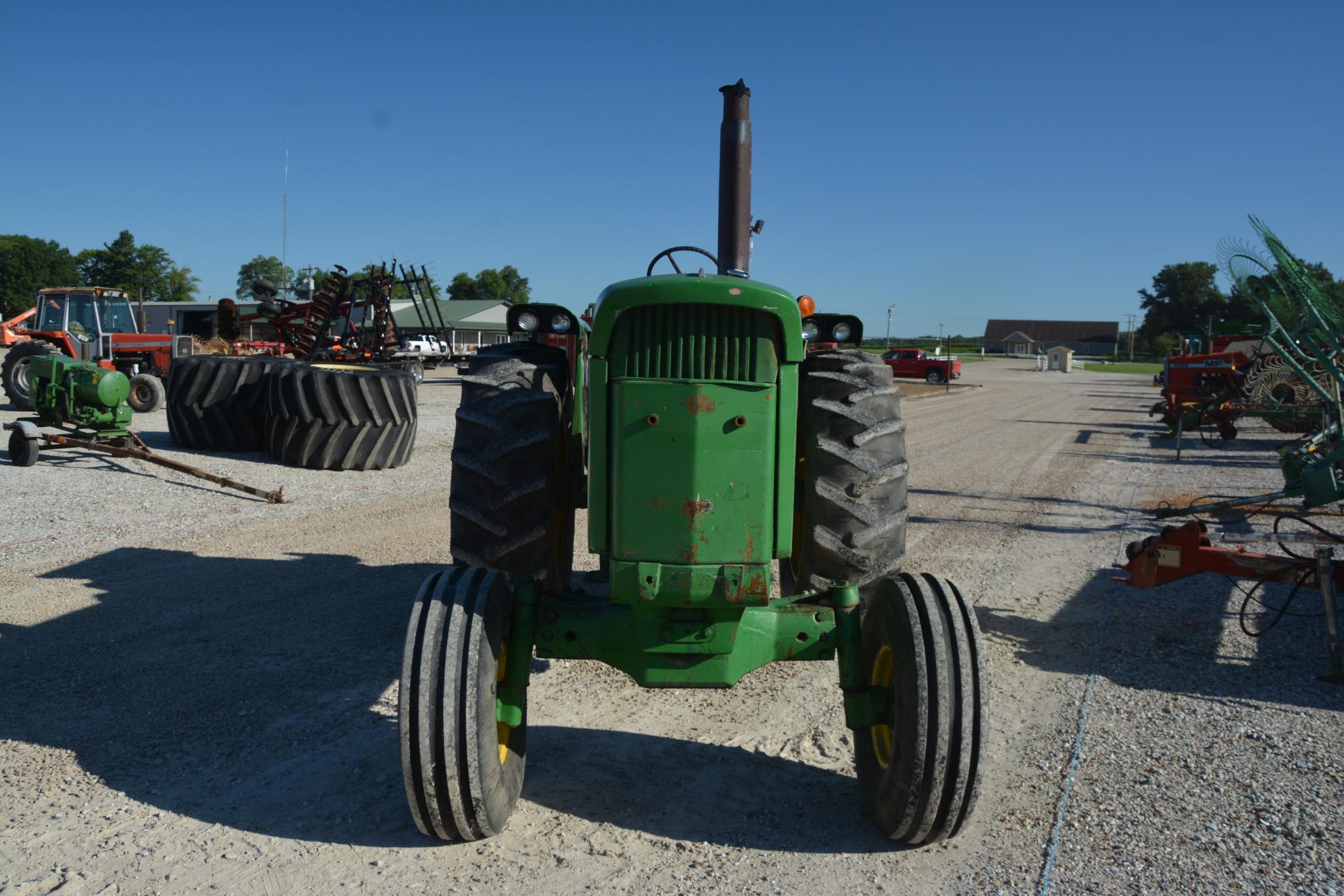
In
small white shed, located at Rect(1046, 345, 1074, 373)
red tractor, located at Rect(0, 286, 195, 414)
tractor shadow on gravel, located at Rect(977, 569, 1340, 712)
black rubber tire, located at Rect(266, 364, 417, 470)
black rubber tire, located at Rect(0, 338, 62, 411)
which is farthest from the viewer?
small white shed, located at Rect(1046, 345, 1074, 373)

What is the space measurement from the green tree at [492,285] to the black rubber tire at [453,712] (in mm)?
92813

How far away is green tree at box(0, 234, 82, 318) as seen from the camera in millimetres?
81688

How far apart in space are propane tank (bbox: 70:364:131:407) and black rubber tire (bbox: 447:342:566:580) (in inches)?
364

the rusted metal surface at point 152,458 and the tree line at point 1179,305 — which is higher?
the tree line at point 1179,305

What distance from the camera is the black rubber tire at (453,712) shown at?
3279 millimetres

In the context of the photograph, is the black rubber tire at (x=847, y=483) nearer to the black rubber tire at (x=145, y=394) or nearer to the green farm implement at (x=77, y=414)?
the green farm implement at (x=77, y=414)

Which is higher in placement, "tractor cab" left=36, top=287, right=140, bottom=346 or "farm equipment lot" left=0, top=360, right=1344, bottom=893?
"tractor cab" left=36, top=287, right=140, bottom=346

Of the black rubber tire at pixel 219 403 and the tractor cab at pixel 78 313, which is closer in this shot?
the black rubber tire at pixel 219 403

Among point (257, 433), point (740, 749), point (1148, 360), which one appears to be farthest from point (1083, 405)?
point (1148, 360)

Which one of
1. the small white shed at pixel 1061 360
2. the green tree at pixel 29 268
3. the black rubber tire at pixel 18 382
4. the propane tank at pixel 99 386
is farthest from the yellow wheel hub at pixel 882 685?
the green tree at pixel 29 268

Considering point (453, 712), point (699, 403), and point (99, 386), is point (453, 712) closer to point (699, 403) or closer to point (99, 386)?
point (699, 403)

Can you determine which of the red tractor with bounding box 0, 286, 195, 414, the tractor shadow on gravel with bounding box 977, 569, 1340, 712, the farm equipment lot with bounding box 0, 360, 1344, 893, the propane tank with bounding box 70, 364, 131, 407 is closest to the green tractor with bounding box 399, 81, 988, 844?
the farm equipment lot with bounding box 0, 360, 1344, 893

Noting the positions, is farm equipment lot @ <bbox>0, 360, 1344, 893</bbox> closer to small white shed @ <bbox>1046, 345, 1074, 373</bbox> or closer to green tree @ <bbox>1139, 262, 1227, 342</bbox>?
small white shed @ <bbox>1046, 345, 1074, 373</bbox>

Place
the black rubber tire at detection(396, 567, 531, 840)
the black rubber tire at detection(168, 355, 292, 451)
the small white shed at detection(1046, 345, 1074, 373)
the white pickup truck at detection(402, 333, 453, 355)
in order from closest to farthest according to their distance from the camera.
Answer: the black rubber tire at detection(396, 567, 531, 840)
the black rubber tire at detection(168, 355, 292, 451)
the white pickup truck at detection(402, 333, 453, 355)
the small white shed at detection(1046, 345, 1074, 373)
